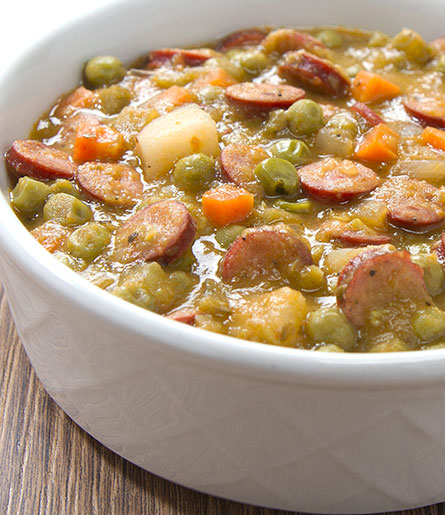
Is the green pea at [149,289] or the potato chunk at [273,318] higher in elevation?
the green pea at [149,289]

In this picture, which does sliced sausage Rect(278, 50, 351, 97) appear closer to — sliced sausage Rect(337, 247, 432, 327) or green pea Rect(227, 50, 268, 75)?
green pea Rect(227, 50, 268, 75)

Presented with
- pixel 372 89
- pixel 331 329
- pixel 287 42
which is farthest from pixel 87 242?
pixel 287 42

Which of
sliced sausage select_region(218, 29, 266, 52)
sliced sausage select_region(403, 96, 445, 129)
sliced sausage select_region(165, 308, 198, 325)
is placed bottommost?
sliced sausage select_region(403, 96, 445, 129)

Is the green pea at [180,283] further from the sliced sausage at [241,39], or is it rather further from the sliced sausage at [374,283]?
the sliced sausage at [241,39]

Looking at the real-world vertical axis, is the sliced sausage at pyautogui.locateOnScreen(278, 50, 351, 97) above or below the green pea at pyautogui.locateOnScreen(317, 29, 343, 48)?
above

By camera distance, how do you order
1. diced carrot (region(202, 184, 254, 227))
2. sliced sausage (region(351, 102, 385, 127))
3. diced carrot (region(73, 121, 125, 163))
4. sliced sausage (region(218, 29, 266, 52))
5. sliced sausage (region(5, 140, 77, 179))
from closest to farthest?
1. diced carrot (region(202, 184, 254, 227))
2. sliced sausage (region(5, 140, 77, 179))
3. diced carrot (region(73, 121, 125, 163))
4. sliced sausage (region(351, 102, 385, 127))
5. sliced sausage (region(218, 29, 266, 52))

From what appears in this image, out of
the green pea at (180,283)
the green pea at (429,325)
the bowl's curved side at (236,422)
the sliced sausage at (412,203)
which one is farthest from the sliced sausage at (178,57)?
the green pea at (429,325)

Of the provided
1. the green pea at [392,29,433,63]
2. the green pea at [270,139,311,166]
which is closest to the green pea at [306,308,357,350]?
the green pea at [270,139,311,166]
